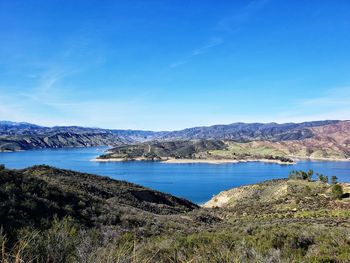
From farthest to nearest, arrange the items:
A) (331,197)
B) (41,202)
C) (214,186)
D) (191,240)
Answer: (214,186) < (331,197) < (41,202) < (191,240)

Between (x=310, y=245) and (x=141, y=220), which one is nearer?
(x=310, y=245)

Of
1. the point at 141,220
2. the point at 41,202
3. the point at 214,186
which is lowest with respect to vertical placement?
the point at 214,186

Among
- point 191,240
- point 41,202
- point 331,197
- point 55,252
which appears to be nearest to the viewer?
point 55,252

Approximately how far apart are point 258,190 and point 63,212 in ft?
163

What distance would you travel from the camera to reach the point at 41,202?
16391mm

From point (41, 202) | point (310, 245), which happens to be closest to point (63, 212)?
point (41, 202)

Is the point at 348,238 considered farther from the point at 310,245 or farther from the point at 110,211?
the point at 110,211


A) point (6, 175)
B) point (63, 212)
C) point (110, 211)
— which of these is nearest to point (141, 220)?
point (110, 211)

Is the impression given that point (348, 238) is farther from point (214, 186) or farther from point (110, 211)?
point (214, 186)

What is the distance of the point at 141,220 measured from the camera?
61.9 ft

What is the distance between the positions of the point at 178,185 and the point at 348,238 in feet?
329

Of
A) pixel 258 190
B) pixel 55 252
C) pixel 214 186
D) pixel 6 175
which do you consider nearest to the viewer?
pixel 55 252

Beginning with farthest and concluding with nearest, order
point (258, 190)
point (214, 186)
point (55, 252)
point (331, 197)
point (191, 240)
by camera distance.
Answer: point (214, 186), point (258, 190), point (331, 197), point (191, 240), point (55, 252)

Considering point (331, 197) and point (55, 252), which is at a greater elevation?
point (55, 252)
